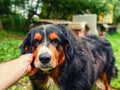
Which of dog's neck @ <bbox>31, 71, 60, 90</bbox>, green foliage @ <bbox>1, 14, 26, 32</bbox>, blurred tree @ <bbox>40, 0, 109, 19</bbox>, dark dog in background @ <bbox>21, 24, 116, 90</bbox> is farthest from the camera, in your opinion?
green foliage @ <bbox>1, 14, 26, 32</bbox>

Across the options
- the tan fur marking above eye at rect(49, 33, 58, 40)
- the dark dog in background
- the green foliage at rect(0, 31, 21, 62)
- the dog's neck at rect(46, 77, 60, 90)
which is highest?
the tan fur marking above eye at rect(49, 33, 58, 40)

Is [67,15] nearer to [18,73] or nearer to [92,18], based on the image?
[92,18]

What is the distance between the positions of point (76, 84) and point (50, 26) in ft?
3.15

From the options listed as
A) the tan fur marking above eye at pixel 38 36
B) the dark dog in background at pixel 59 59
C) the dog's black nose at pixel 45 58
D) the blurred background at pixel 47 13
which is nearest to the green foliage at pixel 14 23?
the blurred background at pixel 47 13

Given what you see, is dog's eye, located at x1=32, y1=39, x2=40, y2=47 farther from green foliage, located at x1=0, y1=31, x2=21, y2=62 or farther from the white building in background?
the white building in background

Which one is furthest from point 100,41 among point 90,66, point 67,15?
point 67,15

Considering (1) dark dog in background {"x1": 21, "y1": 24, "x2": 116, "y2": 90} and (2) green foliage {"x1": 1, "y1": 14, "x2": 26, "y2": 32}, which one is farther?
(2) green foliage {"x1": 1, "y1": 14, "x2": 26, "y2": 32}

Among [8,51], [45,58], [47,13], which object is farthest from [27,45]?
[47,13]

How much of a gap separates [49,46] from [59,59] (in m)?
0.32

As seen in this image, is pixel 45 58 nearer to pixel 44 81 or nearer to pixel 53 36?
pixel 53 36

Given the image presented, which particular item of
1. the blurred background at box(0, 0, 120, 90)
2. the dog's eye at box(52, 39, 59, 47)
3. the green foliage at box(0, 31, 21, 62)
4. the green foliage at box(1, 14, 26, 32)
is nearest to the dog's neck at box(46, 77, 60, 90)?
the dog's eye at box(52, 39, 59, 47)

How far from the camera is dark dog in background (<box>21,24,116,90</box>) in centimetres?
423

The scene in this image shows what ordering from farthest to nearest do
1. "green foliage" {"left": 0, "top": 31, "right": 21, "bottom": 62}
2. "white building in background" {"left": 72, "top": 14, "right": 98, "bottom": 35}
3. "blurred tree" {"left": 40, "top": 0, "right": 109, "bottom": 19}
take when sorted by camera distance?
"white building in background" {"left": 72, "top": 14, "right": 98, "bottom": 35}, "blurred tree" {"left": 40, "top": 0, "right": 109, "bottom": 19}, "green foliage" {"left": 0, "top": 31, "right": 21, "bottom": 62}

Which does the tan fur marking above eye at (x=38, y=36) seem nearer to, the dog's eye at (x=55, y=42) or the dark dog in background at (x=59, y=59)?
the dark dog in background at (x=59, y=59)
